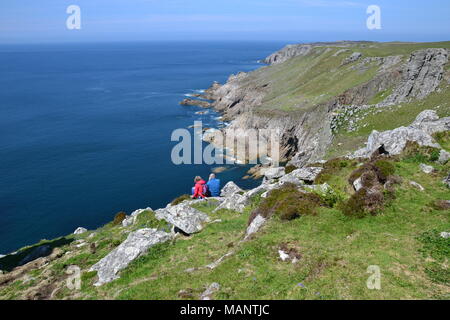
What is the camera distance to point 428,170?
22203 mm

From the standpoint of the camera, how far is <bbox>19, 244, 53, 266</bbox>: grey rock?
28344mm

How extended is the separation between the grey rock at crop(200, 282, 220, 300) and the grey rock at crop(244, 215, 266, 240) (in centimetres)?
512

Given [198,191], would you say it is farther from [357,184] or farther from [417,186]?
[417,186]

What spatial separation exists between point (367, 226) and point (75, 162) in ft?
246

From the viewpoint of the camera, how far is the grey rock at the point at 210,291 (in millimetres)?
12728

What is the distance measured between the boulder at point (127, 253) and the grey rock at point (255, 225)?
5.21 metres

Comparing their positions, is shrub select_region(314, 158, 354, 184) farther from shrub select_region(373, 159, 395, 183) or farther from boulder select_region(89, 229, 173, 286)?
boulder select_region(89, 229, 173, 286)

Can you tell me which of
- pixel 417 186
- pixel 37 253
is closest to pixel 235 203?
pixel 417 186

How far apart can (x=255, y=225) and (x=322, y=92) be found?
7576 centimetres

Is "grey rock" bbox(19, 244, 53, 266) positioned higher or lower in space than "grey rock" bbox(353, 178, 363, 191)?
lower

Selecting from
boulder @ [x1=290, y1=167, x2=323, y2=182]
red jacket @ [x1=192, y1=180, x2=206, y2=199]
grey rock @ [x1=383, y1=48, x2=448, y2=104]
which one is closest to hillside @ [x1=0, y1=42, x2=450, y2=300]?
boulder @ [x1=290, y1=167, x2=323, y2=182]

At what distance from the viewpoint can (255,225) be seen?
62.5 feet

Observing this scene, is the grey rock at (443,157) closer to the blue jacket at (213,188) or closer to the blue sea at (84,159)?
the blue jacket at (213,188)

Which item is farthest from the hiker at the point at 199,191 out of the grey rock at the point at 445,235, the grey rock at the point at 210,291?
the grey rock at the point at 445,235
